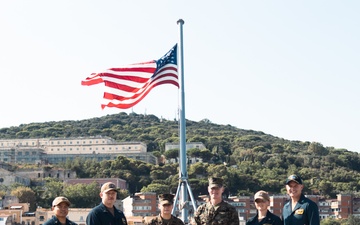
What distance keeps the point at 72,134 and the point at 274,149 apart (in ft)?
166

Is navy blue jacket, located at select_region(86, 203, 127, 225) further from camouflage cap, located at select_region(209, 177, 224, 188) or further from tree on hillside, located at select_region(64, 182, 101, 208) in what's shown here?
tree on hillside, located at select_region(64, 182, 101, 208)

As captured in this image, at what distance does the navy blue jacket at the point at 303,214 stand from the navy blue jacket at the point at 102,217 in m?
1.99

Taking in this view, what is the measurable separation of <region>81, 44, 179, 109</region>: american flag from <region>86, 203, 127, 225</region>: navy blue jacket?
776 cm

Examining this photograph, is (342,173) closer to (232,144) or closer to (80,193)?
(232,144)

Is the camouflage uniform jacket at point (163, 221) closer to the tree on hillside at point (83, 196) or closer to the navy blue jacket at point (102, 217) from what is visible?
the navy blue jacket at point (102, 217)

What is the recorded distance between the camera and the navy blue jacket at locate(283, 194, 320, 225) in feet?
31.3

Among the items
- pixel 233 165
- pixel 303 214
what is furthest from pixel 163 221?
pixel 233 165

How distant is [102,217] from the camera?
9.79 m

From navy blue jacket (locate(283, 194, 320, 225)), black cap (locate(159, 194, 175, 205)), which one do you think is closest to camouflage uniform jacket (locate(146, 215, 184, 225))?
black cap (locate(159, 194, 175, 205))

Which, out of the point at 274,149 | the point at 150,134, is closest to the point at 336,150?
the point at 274,149

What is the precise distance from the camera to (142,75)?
58.6 ft

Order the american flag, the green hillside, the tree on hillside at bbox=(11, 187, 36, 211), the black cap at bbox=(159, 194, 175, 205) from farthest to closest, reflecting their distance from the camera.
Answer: the green hillside, the tree on hillside at bbox=(11, 187, 36, 211), the american flag, the black cap at bbox=(159, 194, 175, 205)

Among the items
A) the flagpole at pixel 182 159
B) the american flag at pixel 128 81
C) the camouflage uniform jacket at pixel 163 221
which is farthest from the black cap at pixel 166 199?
the american flag at pixel 128 81

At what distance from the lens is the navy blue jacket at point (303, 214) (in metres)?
9.55
